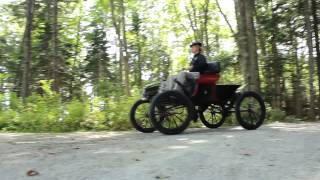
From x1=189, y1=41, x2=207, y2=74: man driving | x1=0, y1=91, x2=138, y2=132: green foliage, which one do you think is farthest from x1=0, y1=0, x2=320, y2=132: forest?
x1=189, y1=41, x2=207, y2=74: man driving

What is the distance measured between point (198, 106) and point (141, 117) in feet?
3.90

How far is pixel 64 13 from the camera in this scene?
28016mm

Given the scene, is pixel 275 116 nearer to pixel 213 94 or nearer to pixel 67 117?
pixel 213 94

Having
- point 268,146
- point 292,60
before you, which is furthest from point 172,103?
point 292,60

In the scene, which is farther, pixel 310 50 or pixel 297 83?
pixel 297 83

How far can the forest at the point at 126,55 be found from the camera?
417 inches

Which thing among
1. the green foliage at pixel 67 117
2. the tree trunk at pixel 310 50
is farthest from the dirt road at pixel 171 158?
the tree trunk at pixel 310 50

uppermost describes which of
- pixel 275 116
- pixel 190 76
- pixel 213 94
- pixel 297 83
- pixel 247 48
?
pixel 247 48

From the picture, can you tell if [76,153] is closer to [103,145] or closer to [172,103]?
[103,145]

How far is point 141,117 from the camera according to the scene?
880 centimetres

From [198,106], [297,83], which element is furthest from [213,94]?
[297,83]

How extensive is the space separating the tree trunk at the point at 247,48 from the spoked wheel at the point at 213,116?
2865 millimetres

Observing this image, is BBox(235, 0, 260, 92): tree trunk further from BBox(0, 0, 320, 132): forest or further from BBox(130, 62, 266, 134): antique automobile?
BBox(130, 62, 266, 134): antique automobile

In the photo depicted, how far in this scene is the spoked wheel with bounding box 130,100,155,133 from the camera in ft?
28.4
